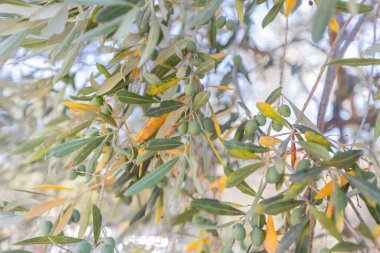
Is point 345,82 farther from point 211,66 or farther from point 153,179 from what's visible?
point 153,179

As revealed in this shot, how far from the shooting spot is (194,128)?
0.83 metres

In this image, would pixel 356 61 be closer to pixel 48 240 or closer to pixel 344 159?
pixel 344 159

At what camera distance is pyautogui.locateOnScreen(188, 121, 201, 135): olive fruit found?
2.74ft

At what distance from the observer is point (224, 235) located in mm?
1504

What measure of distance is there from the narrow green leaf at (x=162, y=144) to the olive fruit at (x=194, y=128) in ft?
0.10

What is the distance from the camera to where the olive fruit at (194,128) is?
2.74 ft

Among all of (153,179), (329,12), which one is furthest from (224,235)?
(329,12)

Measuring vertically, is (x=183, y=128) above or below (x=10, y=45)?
below

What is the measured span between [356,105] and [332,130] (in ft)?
0.81

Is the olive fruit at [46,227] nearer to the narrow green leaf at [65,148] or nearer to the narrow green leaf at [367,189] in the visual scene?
the narrow green leaf at [65,148]

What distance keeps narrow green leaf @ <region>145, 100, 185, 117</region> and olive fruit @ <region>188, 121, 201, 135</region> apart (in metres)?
0.04

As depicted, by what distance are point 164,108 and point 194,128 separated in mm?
57

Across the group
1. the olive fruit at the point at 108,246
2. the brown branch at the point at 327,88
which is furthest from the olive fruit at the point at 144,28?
the brown branch at the point at 327,88

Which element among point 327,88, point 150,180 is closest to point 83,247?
point 150,180
